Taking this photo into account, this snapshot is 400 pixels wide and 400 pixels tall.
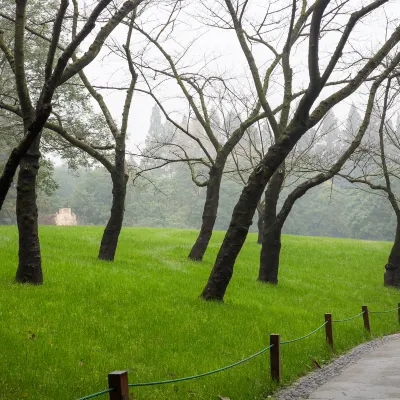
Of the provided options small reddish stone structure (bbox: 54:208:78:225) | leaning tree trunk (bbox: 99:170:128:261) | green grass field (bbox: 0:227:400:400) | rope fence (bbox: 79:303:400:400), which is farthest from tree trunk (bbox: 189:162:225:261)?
small reddish stone structure (bbox: 54:208:78:225)

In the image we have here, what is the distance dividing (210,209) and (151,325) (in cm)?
1083

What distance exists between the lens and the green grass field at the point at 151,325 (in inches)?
277

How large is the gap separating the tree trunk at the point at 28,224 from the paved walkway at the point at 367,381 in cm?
712

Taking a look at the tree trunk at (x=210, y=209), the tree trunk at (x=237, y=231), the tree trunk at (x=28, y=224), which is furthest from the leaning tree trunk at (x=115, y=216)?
the tree trunk at (x=237, y=231)

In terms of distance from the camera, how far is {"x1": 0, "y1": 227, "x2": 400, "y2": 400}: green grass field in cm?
704

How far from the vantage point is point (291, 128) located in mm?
12078

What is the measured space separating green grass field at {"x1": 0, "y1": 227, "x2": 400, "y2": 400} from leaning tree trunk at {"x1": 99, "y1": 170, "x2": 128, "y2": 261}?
0.60 metres

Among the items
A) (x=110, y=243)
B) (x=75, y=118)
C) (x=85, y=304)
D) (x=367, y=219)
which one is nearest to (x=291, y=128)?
(x=85, y=304)

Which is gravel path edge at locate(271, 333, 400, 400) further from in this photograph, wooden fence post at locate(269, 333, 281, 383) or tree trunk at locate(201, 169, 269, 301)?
tree trunk at locate(201, 169, 269, 301)

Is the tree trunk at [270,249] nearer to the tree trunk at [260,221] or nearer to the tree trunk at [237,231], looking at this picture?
the tree trunk at [237,231]

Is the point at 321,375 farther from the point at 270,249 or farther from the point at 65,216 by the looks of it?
the point at 65,216

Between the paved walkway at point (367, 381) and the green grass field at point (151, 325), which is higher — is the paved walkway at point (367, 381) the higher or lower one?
the lower one

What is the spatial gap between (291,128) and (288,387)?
6.25 metres

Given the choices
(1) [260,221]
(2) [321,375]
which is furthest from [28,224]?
(1) [260,221]
